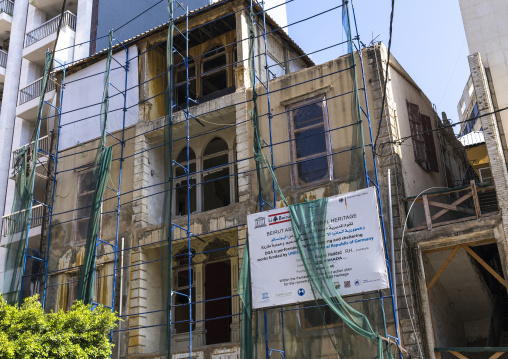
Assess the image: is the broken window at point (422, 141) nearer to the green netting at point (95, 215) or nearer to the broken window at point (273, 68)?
the broken window at point (273, 68)

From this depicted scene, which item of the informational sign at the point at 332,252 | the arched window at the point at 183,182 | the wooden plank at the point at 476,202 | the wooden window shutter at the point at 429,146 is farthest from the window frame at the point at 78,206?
the wooden plank at the point at 476,202

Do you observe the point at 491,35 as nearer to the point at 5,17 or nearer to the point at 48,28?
the point at 48,28

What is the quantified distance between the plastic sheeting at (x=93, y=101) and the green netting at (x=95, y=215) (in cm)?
78

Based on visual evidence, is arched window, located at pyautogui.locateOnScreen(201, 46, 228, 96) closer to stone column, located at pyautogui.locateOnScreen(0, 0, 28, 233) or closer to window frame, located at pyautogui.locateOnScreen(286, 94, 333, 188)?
window frame, located at pyautogui.locateOnScreen(286, 94, 333, 188)

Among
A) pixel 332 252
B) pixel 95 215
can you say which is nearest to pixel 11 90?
pixel 95 215

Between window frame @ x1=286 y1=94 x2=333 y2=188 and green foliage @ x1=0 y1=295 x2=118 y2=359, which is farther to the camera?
window frame @ x1=286 y1=94 x2=333 y2=188

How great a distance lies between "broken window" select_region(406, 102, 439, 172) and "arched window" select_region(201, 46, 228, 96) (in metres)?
6.48

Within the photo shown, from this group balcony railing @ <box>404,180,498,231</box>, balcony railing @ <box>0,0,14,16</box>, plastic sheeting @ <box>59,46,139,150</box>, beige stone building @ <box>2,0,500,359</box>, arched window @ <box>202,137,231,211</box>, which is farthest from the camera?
balcony railing @ <box>0,0,14,16</box>

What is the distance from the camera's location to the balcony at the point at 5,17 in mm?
29156

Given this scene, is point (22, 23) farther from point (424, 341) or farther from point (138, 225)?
point (424, 341)

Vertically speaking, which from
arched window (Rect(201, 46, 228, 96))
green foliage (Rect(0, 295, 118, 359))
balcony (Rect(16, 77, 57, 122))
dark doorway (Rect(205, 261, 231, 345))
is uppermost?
balcony (Rect(16, 77, 57, 122))

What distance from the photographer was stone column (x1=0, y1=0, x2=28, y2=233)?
25922mm

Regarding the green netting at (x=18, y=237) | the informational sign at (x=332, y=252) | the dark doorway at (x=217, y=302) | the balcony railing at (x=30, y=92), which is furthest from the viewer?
the balcony railing at (x=30, y=92)

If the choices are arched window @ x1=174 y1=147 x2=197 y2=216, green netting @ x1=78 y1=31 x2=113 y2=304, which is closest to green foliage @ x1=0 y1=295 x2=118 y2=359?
green netting @ x1=78 y1=31 x2=113 y2=304
